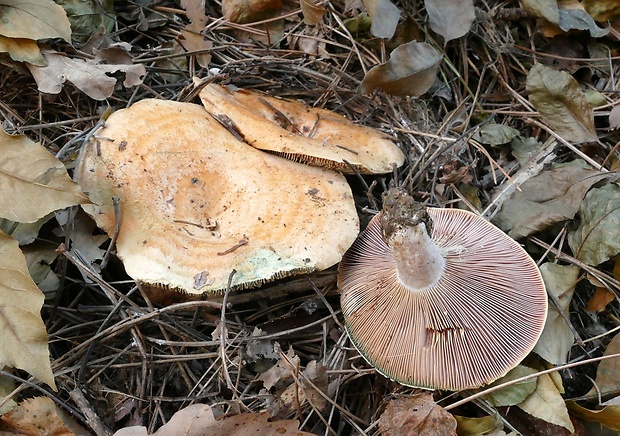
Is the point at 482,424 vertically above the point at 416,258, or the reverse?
the point at 416,258

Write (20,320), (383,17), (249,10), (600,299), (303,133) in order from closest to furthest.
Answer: (20,320)
(600,299)
(303,133)
(383,17)
(249,10)

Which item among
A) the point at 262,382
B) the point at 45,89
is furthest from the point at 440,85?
the point at 45,89

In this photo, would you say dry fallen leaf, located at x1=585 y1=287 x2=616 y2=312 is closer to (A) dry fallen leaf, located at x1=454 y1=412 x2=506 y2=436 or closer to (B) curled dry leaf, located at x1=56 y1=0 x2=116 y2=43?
(A) dry fallen leaf, located at x1=454 y1=412 x2=506 y2=436

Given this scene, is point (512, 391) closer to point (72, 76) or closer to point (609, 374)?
point (609, 374)

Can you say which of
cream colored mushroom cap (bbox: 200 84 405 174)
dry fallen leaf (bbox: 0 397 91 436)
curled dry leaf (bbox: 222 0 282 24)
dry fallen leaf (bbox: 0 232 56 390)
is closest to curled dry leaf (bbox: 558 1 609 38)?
cream colored mushroom cap (bbox: 200 84 405 174)

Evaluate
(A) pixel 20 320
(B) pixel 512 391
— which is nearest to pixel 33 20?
(A) pixel 20 320

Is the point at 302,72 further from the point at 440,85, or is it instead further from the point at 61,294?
the point at 61,294
